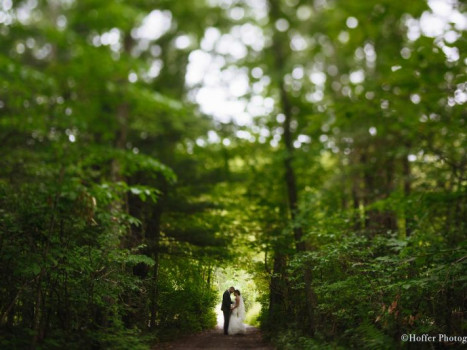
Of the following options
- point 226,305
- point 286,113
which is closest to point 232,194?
point 286,113

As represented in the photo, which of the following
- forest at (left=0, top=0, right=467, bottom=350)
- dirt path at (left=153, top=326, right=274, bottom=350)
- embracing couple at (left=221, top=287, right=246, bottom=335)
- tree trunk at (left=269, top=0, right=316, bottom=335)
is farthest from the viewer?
tree trunk at (left=269, top=0, right=316, bottom=335)

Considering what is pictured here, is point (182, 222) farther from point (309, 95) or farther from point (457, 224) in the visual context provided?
point (309, 95)

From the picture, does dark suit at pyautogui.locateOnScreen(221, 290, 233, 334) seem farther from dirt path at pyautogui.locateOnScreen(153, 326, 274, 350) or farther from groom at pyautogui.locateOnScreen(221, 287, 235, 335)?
dirt path at pyautogui.locateOnScreen(153, 326, 274, 350)

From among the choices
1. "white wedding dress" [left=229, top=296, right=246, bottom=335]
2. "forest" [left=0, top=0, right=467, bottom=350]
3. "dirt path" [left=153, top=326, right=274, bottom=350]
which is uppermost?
"forest" [left=0, top=0, right=467, bottom=350]

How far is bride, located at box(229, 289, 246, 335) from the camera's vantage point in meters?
4.78

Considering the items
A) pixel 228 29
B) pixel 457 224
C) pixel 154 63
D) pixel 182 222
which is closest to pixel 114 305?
pixel 182 222

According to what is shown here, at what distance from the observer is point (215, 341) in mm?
4727

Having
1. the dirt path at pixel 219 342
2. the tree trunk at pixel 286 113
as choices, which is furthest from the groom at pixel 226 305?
the tree trunk at pixel 286 113

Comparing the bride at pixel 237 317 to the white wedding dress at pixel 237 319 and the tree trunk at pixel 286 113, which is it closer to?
the white wedding dress at pixel 237 319

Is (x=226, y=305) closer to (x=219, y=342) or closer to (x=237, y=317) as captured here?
(x=237, y=317)

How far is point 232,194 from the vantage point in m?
9.16

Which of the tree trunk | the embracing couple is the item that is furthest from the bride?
the tree trunk

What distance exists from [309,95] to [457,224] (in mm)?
7944

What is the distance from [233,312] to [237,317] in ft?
0.36
